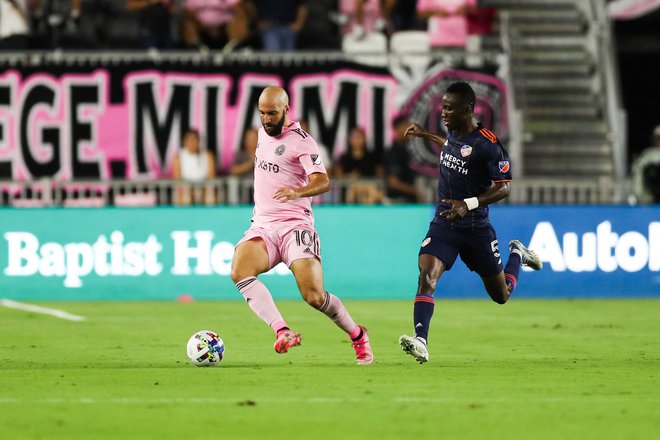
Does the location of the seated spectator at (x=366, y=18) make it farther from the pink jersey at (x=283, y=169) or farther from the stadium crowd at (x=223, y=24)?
the pink jersey at (x=283, y=169)

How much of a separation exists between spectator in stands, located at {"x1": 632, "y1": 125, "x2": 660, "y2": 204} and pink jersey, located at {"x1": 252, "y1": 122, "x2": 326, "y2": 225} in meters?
11.5

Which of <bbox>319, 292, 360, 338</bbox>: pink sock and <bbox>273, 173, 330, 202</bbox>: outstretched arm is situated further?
<bbox>319, 292, 360, 338</bbox>: pink sock

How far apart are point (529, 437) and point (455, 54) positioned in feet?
53.6

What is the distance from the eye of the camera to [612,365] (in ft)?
39.3

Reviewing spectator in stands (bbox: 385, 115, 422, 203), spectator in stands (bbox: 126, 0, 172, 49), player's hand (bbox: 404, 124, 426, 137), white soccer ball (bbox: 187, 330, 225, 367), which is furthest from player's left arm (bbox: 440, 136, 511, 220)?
spectator in stands (bbox: 126, 0, 172, 49)

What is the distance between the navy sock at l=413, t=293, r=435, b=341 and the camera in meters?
11.7

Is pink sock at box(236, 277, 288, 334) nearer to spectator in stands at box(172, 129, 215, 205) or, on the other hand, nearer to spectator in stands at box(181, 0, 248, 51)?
spectator in stands at box(172, 129, 215, 205)

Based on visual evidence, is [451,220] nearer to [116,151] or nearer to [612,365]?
[612,365]

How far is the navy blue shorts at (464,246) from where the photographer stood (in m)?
12.1

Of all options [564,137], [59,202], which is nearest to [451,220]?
[59,202]

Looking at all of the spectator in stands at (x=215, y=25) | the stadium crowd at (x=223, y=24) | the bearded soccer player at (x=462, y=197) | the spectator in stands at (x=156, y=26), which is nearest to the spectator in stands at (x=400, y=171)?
the stadium crowd at (x=223, y=24)

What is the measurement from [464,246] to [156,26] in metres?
13.4

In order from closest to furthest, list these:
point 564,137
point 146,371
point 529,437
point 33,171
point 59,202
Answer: point 529,437 → point 146,371 → point 59,202 → point 33,171 → point 564,137

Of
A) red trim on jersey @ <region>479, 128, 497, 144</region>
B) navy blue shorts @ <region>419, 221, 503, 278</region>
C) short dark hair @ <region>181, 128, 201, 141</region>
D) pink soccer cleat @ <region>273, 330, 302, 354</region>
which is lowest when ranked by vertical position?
pink soccer cleat @ <region>273, 330, 302, 354</region>
